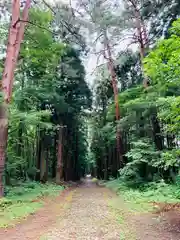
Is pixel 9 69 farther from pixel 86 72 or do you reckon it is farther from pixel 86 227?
pixel 86 72

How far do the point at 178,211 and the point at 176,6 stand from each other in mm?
10296

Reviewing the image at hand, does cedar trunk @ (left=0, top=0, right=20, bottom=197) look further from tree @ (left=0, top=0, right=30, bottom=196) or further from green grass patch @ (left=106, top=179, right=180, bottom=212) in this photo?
green grass patch @ (left=106, top=179, right=180, bottom=212)

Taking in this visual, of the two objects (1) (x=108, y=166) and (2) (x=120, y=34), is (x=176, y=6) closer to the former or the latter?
(2) (x=120, y=34)

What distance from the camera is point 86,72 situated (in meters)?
23.1

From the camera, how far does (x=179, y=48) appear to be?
5875 millimetres

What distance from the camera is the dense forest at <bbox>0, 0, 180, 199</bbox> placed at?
8852mm

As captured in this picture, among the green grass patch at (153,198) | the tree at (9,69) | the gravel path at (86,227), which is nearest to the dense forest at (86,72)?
the tree at (9,69)

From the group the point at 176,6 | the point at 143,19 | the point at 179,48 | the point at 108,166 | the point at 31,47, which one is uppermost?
the point at 143,19

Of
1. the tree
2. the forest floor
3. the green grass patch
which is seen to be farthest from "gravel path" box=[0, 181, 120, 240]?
the tree

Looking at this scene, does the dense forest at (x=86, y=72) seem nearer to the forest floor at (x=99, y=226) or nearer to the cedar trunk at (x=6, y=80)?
the cedar trunk at (x=6, y=80)

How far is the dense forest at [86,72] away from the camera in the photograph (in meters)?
8.85

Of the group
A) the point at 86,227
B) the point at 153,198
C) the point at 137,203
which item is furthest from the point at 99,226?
the point at 153,198

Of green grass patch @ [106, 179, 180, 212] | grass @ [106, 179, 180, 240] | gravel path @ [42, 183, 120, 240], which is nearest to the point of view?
gravel path @ [42, 183, 120, 240]

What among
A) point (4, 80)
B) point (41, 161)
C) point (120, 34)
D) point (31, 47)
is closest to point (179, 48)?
point (4, 80)
